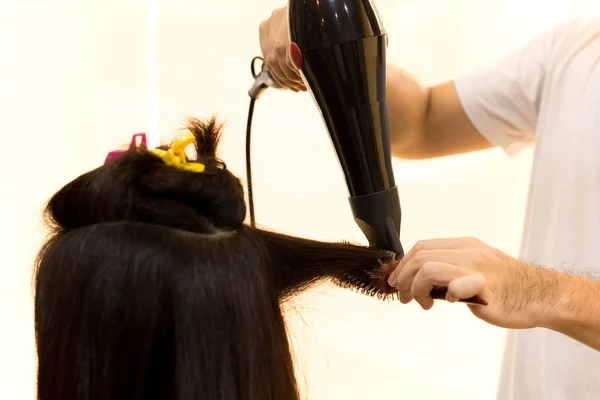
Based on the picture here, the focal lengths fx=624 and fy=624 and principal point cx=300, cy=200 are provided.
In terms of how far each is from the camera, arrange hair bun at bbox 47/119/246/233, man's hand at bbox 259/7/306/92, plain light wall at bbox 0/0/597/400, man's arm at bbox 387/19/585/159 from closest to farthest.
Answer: hair bun at bbox 47/119/246/233, man's hand at bbox 259/7/306/92, man's arm at bbox 387/19/585/159, plain light wall at bbox 0/0/597/400

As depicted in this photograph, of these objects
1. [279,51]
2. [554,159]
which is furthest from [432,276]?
[554,159]

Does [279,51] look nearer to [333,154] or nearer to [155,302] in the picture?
[155,302]

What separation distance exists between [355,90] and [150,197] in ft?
0.83

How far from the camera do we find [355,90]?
0.70m

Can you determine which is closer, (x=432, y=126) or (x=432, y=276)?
(x=432, y=276)

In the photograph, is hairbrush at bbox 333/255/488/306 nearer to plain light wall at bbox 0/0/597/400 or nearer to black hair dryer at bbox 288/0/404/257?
black hair dryer at bbox 288/0/404/257

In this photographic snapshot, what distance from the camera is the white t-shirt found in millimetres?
954

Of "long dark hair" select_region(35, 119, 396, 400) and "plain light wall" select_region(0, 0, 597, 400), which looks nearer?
"long dark hair" select_region(35, 119, 396, 400)

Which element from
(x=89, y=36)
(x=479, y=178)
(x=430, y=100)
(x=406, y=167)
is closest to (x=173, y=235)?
(x=430, y=100)

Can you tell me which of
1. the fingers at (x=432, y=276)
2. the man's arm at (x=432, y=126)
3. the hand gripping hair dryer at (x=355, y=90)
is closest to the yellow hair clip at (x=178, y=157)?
the hand gripping hair dryer at (x=355, y=90)

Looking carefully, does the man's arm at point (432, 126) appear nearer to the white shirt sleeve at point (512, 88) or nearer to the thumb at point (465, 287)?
the white shirt sleeve at point (512, 88)

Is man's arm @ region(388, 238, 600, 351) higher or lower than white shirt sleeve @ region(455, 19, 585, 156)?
lower

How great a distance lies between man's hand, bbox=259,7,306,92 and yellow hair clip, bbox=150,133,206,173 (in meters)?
0.19

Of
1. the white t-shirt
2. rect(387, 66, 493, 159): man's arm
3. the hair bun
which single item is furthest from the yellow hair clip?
the white t-shirt
